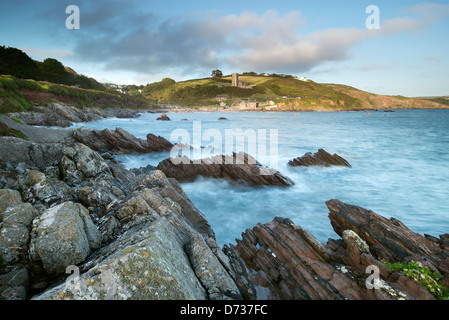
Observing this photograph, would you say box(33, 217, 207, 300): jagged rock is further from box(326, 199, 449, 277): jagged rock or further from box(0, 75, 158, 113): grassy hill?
box(0, 75, 158, 113): grassy hill

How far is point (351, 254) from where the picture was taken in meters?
6.04

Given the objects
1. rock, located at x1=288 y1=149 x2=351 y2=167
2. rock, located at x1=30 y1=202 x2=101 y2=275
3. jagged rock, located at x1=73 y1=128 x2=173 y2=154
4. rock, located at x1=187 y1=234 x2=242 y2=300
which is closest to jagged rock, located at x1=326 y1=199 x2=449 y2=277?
rock, located at x1=187 y1=234 x2=242 y2=300

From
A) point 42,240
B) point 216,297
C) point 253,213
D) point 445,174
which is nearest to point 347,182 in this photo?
point 253,213

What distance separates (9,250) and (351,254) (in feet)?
28.4

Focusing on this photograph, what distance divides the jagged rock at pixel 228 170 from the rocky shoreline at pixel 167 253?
820cm

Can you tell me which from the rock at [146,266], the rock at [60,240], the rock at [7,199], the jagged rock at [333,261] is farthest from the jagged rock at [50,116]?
the jagged rock at [333,261]

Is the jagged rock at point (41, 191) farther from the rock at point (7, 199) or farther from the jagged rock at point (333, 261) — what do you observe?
the jagged rock at point (333, 261)

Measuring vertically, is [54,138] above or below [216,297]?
above

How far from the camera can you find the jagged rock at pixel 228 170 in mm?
17102

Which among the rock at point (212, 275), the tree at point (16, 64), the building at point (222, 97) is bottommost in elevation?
the rock at point (212, 275)

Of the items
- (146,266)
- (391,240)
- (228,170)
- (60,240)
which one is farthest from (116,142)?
(391,240)

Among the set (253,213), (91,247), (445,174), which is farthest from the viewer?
(445,174)

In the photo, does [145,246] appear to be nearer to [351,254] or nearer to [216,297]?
[216,297]

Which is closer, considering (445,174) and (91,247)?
(91,247)
